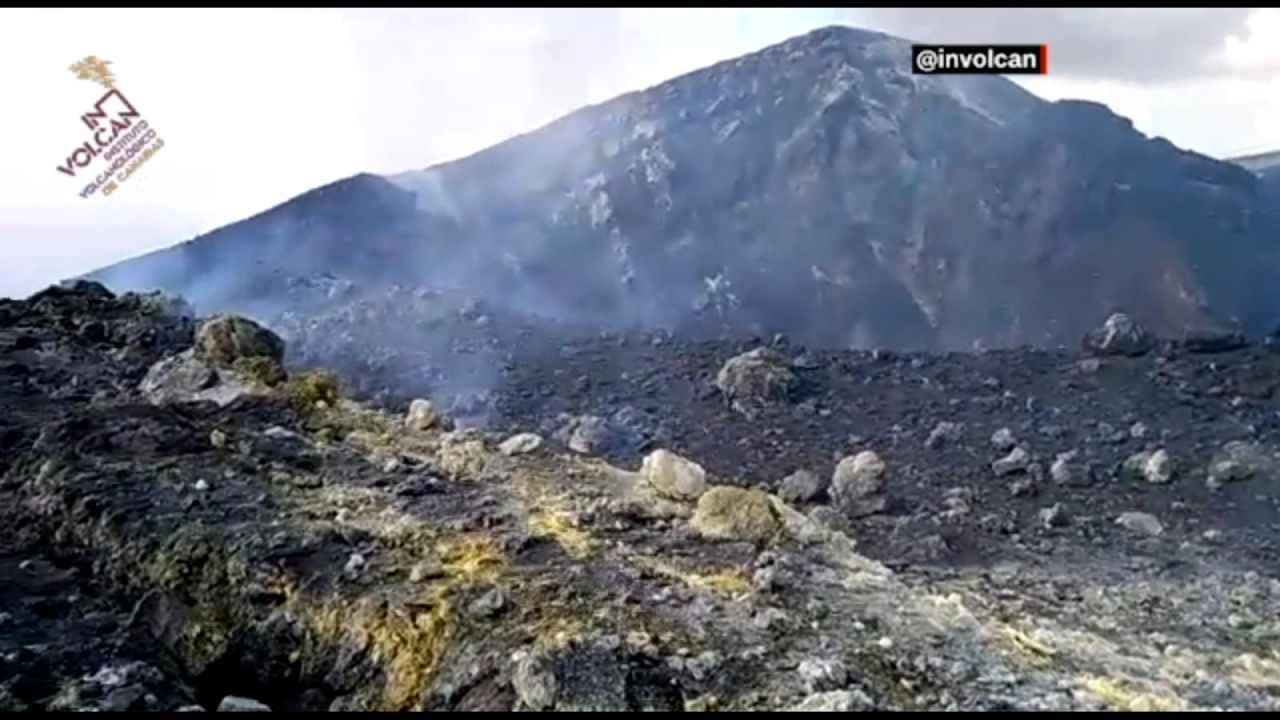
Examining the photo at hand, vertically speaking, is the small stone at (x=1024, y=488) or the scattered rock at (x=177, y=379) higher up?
the scattered rock at (x=177, y=379)

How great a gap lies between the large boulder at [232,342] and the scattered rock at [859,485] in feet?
13.0

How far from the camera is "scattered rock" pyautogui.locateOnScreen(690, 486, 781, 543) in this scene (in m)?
5.35

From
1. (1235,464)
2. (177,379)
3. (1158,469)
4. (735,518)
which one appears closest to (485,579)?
(735,518)

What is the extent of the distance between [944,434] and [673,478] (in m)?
4.63

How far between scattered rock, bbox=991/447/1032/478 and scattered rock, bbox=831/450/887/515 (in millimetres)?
878

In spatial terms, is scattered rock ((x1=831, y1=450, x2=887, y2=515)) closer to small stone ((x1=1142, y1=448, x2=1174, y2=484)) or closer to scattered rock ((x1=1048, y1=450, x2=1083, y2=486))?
scattered rock ((x1=1048, y1=450, x2=1083, y2=486))

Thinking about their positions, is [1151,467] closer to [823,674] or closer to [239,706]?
[823,674]

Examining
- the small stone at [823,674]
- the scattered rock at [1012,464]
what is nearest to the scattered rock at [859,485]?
the scattered rock at [1012,464]

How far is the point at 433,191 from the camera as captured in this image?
63.7 feet

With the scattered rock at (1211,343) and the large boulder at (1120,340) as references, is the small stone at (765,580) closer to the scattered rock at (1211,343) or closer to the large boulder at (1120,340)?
the large boulder at (1120,340)

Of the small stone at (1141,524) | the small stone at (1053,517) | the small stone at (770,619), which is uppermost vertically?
the small stone at (770,619)

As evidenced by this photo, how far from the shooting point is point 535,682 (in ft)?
13.2

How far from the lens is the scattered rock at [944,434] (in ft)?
32.3

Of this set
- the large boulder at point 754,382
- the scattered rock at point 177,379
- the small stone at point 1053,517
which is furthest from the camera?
the large boulder at point 754,382
